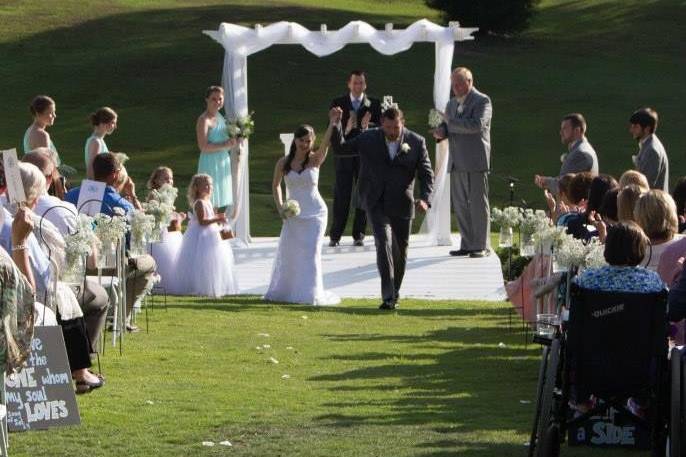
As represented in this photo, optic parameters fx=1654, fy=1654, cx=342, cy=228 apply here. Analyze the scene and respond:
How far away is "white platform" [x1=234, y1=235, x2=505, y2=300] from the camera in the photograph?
16906 millimetres

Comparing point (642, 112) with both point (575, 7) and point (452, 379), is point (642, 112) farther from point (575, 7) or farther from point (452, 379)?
point (575, 7)

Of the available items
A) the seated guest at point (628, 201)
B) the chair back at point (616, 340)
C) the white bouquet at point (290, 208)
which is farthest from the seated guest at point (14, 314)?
the white bouquet at point (290, 208)

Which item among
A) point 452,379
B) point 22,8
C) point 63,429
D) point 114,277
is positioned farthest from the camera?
point 22,8

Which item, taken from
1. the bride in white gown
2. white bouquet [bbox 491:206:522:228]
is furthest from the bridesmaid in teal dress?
white bouquet [bbox 491:206:522:228]

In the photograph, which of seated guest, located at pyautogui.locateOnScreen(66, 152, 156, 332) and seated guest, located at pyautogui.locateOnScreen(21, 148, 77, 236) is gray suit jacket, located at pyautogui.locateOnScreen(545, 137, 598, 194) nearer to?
seated guest, located at pyautogui.locateOnScreen(66, 152, 156, 332)

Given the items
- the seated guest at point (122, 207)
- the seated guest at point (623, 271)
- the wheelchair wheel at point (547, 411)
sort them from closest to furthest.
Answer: the wheelchair wheel at point (547, 411) < the seated guest at point (623, 271) < the seated guest at point (122, 207)

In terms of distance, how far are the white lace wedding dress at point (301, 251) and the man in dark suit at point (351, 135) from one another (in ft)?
11.4

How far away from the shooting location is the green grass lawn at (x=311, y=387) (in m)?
9.09

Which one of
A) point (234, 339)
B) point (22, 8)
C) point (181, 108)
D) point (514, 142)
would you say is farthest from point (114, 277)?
point (22, 8)

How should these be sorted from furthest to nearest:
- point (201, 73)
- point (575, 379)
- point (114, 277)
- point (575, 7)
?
point (575, 7)
point (201, 73)
point (114, 277)
point (575, 379)

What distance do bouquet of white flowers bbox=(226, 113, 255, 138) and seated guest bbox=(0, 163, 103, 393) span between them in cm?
958

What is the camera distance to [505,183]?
109ft

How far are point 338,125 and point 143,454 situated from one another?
779 centimetres

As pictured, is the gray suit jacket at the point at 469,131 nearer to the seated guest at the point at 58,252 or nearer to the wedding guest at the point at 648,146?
the wedding guest at the point at 648,146
